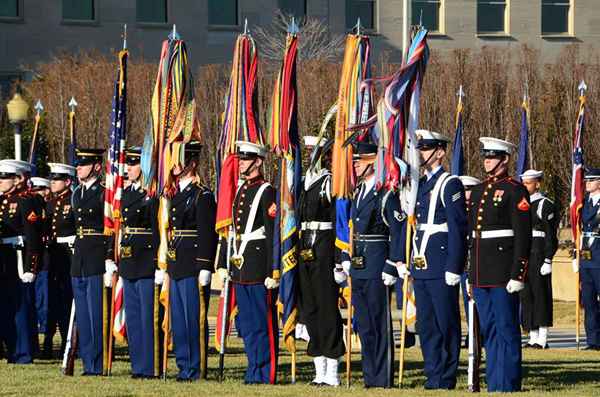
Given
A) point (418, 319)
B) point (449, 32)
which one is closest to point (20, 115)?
point (418, 319)

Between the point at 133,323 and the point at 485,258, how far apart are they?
3521mm

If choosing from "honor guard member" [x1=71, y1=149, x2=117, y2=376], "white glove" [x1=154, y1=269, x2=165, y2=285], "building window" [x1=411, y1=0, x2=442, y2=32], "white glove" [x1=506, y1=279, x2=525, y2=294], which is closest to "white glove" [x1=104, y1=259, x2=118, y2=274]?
"honor guard member" [x1=71, y1=149, x2=117, y2=376]

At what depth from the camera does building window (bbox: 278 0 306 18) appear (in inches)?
2167

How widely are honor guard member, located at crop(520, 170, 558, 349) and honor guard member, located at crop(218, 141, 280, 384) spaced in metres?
5.07

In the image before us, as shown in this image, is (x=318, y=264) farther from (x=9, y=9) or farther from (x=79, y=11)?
(x=79, y=11)

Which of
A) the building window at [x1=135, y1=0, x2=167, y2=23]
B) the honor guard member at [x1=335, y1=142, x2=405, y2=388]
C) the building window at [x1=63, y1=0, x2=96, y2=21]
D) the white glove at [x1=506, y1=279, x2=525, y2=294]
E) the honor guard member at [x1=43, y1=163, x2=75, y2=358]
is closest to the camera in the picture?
the white glove at [x1=506, y1=279, x2=525, y2=294]

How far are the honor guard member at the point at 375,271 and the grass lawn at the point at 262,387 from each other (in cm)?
29

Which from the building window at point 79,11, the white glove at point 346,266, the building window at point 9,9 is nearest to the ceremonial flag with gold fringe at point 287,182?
the white glove at point 346,266

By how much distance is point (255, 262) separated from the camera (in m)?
15.9

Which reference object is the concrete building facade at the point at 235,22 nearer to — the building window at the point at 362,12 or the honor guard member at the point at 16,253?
the building window at the point at 362,12

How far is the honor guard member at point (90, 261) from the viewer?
666 inches

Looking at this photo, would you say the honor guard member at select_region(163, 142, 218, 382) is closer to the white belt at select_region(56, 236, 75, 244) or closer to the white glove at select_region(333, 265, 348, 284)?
the white glove at select_region(333, 265, 348, 284)

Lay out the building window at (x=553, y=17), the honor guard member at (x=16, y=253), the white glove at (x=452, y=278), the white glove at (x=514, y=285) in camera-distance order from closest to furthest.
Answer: the white glove at (x=514, y=285)
the white glove at (x=452, y=278)
the honor guard member at (x=16, y=253)
the building window at (x=553, y=17)

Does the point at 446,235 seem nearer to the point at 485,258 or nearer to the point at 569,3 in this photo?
the point at 485,258
